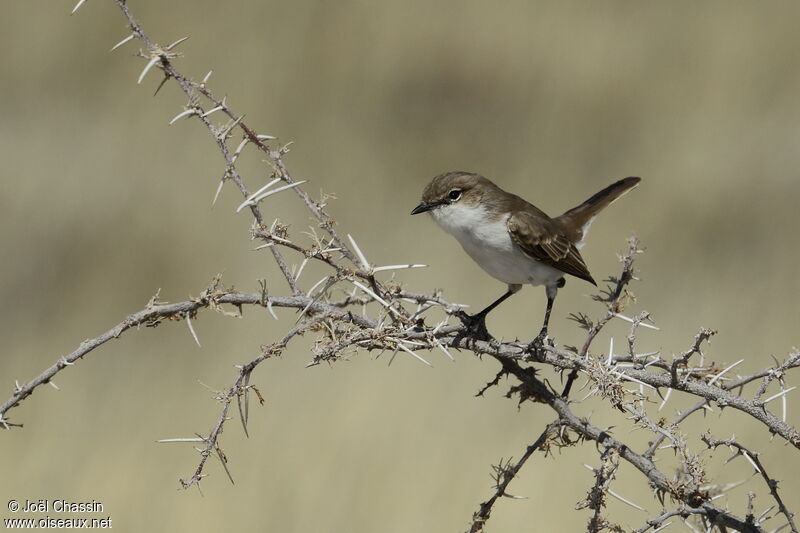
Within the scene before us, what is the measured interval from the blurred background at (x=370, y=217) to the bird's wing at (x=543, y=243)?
2223 millimetres

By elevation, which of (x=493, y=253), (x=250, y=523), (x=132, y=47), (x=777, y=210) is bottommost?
(x=250, y=523)

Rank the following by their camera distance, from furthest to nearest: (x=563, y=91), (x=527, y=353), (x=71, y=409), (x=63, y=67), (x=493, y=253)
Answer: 1. (x=563, y=91)
2. (x=63, y=67)
3. (x=71, y=409)
4. (x=493, y=253)
5. (x=527, y=353)

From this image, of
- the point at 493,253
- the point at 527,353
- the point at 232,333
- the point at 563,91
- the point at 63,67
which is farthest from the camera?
the point at 563,91

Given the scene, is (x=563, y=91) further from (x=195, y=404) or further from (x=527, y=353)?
(x=527, y=353)

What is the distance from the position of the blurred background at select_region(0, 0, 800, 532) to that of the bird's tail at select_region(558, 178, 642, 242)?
5.96 ft

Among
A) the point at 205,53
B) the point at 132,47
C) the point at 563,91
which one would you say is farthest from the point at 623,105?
the point at 132,47

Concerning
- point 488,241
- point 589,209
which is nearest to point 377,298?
point 488,241

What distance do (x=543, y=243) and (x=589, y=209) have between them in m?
1.09

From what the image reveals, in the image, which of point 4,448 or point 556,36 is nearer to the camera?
point 4,448

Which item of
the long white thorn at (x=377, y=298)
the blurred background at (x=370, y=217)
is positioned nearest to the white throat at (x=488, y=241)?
the long white thorn at (x=377, y=298)

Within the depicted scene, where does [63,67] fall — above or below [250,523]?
above

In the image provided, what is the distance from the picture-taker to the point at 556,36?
8.95 metres

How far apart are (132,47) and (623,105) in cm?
504

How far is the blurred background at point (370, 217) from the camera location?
6250mm
